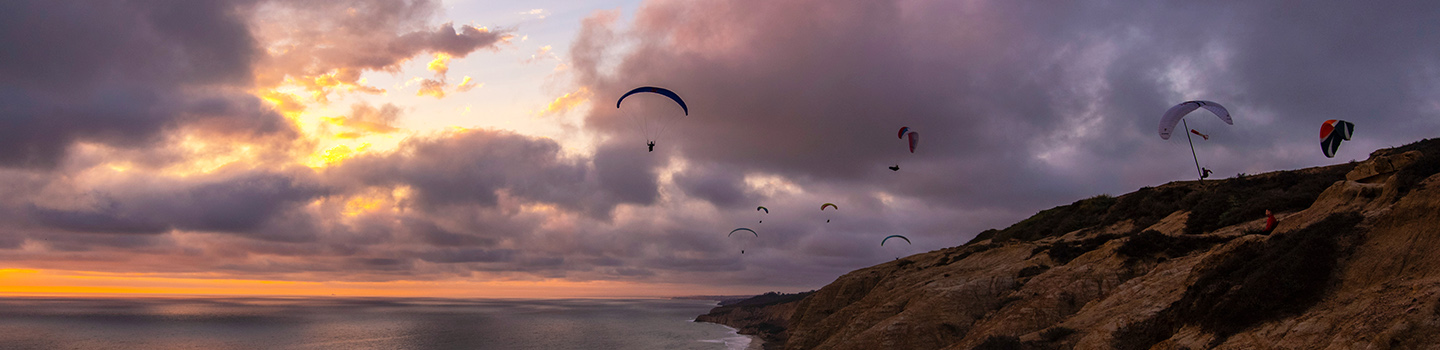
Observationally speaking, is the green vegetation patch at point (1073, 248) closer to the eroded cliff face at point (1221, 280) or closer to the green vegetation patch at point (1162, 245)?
the eroded cliff face at point (1221, 280)

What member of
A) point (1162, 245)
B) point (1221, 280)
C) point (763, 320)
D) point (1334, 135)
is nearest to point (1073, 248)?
point (1162, 245)

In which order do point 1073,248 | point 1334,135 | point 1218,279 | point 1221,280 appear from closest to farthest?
1. point 1221,280
2. point 1218,279
3. point 1334,135
4. point 1073,248

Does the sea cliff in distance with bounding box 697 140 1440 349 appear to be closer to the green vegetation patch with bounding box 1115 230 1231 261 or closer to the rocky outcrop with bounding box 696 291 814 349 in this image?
the green vegetation patch with bounding box 1115 230 1231 261

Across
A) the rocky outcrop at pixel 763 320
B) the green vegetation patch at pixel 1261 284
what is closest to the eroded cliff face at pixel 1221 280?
the green vegetation patch at pixel 1261 284

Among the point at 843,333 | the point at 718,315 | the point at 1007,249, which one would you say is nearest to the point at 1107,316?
the point at 843,333

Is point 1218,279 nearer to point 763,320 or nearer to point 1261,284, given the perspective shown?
point 1261,284

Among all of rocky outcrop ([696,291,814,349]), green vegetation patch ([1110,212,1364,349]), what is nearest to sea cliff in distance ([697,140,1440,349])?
green vegetation patch ([1110,212,1364,349])
